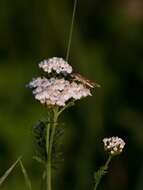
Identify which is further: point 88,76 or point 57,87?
point 88,76

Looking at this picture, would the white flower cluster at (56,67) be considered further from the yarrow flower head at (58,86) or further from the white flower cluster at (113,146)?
the white flower cluster at (113,146)

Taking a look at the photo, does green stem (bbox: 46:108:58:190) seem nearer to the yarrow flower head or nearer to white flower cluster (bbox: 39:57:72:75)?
the yarrow flower head

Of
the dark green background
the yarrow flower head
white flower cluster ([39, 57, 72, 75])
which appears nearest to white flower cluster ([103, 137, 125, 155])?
the yarrow flower head

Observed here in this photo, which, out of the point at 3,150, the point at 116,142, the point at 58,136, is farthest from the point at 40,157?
the point at 3,150

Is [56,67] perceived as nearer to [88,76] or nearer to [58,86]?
[58,86]

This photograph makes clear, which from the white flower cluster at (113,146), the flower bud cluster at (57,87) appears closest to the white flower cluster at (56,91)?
the flower bud cluster at (57,87)

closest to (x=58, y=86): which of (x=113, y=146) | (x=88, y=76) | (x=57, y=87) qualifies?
(x=57, y=87)
